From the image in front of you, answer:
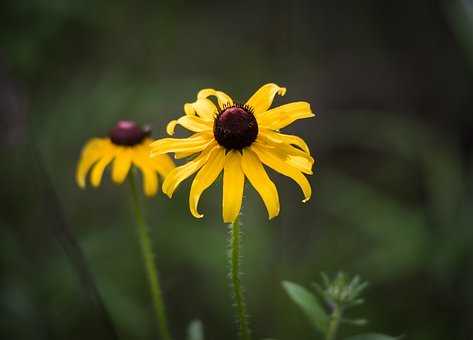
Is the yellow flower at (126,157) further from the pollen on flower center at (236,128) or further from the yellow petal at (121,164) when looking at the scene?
the pollen on flower center at (236,128)

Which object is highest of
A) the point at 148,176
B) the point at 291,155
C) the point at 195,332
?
the point at 291,155

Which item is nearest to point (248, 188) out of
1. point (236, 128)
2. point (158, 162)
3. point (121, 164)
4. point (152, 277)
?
point (158, 162)

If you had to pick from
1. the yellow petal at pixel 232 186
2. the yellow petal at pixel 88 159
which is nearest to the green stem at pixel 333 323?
the yellow petal at pixel 232 186

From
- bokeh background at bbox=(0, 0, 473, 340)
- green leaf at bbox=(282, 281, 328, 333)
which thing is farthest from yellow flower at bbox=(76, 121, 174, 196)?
green leaf at bbox=(282, 281, 328, 333)

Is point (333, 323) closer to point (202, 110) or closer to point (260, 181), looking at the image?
point (260, 181)

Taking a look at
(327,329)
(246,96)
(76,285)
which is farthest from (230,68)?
(327,329)

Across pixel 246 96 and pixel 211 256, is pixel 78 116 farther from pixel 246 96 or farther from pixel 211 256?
pixel 246 96
